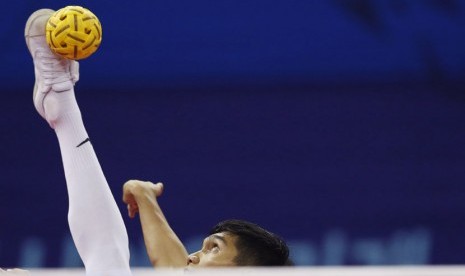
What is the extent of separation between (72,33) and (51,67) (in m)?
0.10

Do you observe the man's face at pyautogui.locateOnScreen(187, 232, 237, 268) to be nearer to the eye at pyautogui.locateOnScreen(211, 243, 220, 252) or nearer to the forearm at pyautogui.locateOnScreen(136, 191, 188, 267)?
the eye at pyautogui.locateOnScreen(211, 243, 220, 252)

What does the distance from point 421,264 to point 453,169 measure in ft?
1.16

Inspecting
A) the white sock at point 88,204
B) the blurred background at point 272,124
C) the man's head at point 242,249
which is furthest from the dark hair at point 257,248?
the blurred background at point 272,124

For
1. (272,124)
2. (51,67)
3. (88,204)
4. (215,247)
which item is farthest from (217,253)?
(272,124)

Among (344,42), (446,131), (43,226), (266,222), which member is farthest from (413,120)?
(43,226)

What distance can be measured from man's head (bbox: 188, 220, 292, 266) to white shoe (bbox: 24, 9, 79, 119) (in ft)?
1.71

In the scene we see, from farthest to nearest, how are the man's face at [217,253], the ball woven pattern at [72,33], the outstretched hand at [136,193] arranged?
the outstretched hand at [136,193]
the man's face at [217,253]
the ball woven pattern at [72,33]

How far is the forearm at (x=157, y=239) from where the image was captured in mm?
3045

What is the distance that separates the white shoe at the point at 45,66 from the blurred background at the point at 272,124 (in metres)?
1.26

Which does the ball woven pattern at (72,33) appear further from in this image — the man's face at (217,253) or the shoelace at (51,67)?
the man's face at (217,253)

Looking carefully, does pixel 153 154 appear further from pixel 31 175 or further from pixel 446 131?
pixel 446 131

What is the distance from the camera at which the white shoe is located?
2.60 metres

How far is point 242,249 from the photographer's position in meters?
2.74

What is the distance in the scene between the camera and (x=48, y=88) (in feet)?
8.55
